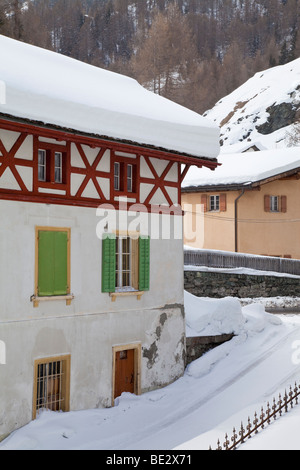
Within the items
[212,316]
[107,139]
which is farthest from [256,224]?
[107,139]

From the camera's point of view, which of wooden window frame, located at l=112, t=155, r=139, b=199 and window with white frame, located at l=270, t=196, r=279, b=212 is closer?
wooden window frame, located at l=112, t=155, r=139, b=199

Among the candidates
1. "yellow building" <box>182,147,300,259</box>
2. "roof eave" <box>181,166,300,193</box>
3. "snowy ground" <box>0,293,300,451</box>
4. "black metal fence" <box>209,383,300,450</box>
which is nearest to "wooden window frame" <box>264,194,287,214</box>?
"yellow building" <box>182,147,300,259</box>

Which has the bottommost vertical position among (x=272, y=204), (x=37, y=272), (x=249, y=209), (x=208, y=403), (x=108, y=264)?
(x=208, y=403)

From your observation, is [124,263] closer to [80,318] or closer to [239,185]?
[80,318]

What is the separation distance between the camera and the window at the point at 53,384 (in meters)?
13.2

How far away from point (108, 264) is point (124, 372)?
9.29 ft

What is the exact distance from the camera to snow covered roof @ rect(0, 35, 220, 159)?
12320mm

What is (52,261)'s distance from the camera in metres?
13.3

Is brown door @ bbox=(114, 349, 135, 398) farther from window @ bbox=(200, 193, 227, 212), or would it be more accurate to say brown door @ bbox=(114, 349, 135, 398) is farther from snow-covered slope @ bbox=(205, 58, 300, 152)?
snow-covered slope @ bbox=(205, 58, 300, 152)

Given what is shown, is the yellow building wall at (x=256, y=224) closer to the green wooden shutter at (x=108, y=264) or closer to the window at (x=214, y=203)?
the window at (x=214, y=203)

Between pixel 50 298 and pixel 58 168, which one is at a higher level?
pixel 58 168

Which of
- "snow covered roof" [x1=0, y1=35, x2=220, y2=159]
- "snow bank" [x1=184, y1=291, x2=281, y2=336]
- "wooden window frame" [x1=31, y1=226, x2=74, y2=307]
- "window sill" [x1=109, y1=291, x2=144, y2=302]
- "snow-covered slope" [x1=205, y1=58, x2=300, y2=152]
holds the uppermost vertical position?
"snow-covered slope" [x1=205, y1=58, x2=300, y2=152]

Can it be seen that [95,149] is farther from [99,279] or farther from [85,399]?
[85,399]

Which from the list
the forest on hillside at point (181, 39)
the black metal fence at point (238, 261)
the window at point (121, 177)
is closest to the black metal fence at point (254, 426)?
the window at point (121, 177)
